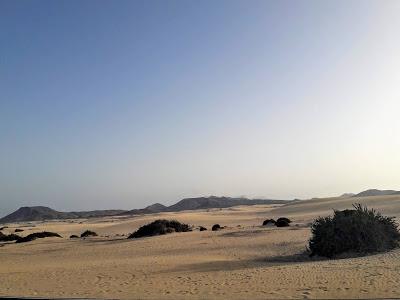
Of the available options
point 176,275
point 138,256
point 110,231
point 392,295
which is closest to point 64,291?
point 176,275

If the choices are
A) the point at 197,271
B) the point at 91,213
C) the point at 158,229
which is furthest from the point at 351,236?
the point at 91,213

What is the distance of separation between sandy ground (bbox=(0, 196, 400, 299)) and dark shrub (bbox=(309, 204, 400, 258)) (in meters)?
1.00

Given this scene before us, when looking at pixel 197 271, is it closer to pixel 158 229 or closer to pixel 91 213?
pixel 158 229

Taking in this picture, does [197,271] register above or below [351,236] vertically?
below

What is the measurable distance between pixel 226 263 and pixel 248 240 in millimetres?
9348

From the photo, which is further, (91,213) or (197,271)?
(91,213)

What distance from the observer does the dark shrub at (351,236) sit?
18.9 metres

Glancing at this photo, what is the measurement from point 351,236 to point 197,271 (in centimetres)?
645

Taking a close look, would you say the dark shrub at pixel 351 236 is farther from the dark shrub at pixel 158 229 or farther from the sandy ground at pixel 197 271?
the dark shrub at pixel 158 229

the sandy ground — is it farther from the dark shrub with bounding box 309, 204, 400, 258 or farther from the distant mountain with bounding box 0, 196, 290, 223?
the distant mountain with bounding box 0, 196, 290, 223

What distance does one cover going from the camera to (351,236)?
1897 centimetres

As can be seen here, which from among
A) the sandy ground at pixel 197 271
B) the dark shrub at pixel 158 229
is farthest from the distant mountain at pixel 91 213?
the sandy ground at pixel 197 271

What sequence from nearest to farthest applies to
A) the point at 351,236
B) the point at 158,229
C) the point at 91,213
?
the point at 351,236 < the point at 158,229 < the point at 91,213

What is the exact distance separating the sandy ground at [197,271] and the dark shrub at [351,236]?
3.28 feet
